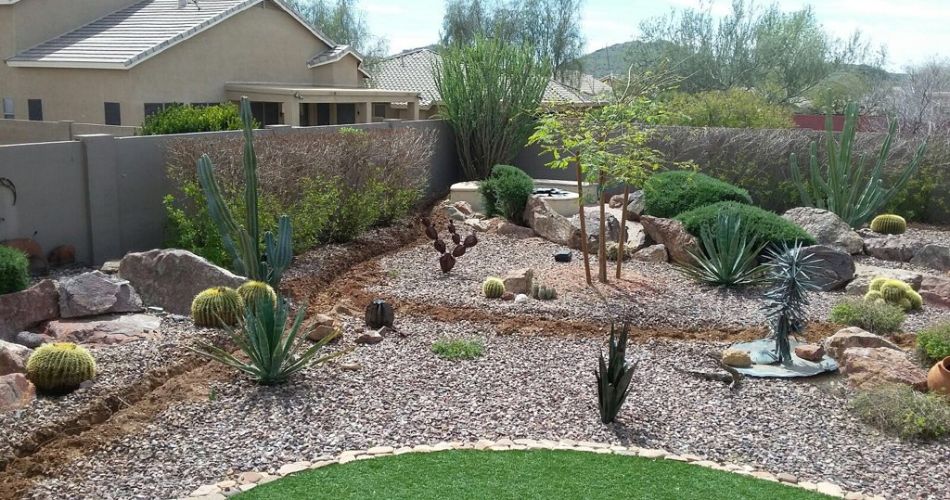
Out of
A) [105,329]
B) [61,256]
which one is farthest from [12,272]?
[61,256]

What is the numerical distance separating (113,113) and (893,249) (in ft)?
56.8

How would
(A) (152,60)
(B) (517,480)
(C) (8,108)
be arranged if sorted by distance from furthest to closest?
(C) (8,108) < (A) (152,60) < (B) (517,480)

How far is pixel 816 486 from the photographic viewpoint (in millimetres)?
5805

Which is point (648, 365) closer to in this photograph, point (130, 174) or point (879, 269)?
point (879, 269)

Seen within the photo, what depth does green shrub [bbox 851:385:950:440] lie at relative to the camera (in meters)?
6.59

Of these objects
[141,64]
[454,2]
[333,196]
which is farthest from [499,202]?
[454,2]

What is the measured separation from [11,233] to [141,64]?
11928 mm

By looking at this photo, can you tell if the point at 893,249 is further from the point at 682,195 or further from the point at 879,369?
the point at 879,369

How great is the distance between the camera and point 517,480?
5734 millimetres

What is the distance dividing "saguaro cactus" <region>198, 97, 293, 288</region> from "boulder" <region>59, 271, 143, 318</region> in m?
1.27

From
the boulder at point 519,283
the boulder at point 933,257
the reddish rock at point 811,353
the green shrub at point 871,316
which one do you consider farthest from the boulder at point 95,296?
the boulder at point 933,257

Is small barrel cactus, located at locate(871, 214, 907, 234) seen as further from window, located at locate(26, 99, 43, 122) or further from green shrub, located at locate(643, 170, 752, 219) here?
window, located at locate(26, 99, 43, 122)

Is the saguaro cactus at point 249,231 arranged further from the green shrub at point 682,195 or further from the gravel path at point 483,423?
the green shrub at point 682,195

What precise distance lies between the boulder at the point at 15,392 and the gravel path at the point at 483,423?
942 mm
